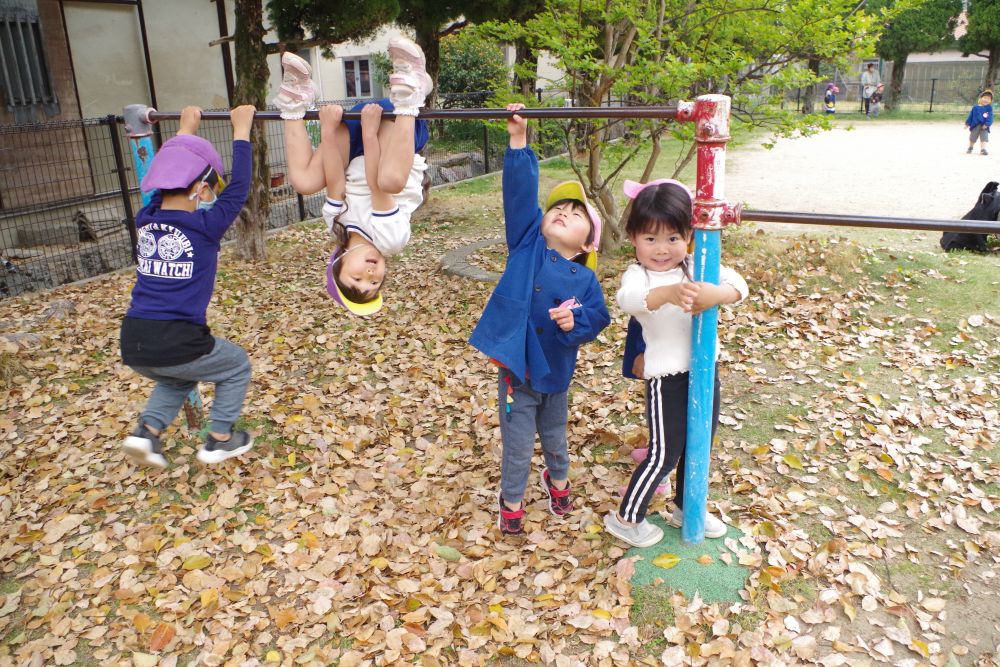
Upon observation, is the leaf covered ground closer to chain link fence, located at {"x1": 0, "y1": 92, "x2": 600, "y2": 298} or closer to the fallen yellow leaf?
the fallen yellow leaf

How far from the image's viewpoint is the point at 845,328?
6199 millimetres

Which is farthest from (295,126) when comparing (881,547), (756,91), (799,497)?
(756,91)

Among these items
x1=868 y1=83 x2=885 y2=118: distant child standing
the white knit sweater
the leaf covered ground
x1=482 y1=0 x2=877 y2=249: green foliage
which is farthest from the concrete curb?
x1=868 y1=83 x2=885 y2=118: distant child standing

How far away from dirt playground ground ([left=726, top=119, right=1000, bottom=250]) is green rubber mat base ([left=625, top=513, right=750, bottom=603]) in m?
5.68

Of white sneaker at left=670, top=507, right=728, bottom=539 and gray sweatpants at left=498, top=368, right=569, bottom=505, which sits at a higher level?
gray sweatpants at left=498, top=368, right=569, bottom=505

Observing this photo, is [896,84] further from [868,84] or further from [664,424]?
[664,424]

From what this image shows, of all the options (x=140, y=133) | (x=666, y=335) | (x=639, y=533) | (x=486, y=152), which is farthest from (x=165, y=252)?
(x=486, y=152)

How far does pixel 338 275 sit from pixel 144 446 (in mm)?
1275

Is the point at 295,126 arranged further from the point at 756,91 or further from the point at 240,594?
the point at 756,91

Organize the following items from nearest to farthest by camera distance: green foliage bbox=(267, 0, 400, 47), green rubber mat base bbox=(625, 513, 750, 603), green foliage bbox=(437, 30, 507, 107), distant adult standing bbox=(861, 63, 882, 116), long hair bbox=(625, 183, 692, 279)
Result: long hair bbox=(625, 183, 692, 279) → green rubber mat base bbox=(625, 513, 750, 603) → green foliage bbox=(267, 0, 400, 47) → green foliage bbox=(437, 30, 507, 107) → distant adult standing bbox=(861, 63, 882, 116)

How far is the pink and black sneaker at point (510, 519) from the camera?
12.3ft

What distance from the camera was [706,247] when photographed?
2938mm

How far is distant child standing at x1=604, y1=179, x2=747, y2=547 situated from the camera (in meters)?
2.94

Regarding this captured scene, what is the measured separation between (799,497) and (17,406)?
557 cm
